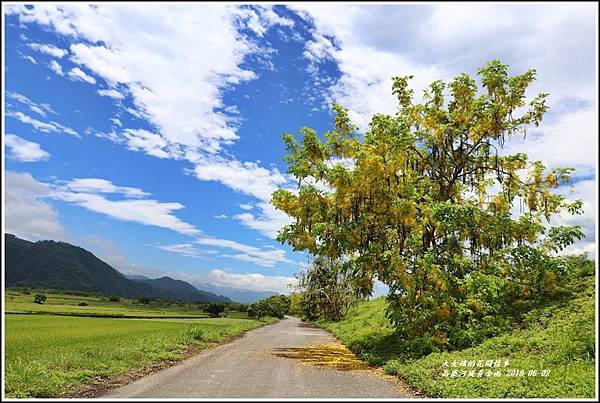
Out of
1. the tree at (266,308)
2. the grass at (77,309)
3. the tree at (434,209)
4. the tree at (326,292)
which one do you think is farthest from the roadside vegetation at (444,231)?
the tree at (266,308)

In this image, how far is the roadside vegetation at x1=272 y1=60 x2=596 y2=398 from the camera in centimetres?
1791

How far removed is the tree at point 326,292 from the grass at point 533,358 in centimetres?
4184

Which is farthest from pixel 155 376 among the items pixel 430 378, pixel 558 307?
pixel 558 307

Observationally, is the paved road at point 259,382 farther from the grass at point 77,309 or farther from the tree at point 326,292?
the grass at point 77,309

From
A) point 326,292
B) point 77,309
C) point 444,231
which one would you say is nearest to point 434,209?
point 444,231

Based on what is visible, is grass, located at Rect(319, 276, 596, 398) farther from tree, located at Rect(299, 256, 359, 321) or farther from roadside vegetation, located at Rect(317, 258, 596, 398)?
tree, located at Rect(299, 256, 359, 321)

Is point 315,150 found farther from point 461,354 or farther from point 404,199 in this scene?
point 461,354

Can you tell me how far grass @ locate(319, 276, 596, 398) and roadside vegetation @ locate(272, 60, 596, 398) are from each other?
10 centimetres

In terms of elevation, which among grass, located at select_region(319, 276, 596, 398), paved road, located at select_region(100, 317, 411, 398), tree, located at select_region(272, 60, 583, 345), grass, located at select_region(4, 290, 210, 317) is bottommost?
grass, located at select_region(4, 290, 210, 317)

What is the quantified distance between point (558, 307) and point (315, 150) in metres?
12.7

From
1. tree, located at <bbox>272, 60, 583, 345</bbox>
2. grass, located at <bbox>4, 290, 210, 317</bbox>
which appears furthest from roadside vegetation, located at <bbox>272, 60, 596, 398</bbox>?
→ grass, located at <bbox>4, 290, 210, 317</bbox>

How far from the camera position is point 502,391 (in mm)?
11234

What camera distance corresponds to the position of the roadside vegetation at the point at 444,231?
1791 centimetres

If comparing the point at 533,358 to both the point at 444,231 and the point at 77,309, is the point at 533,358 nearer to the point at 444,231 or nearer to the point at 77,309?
the point at 444,231
